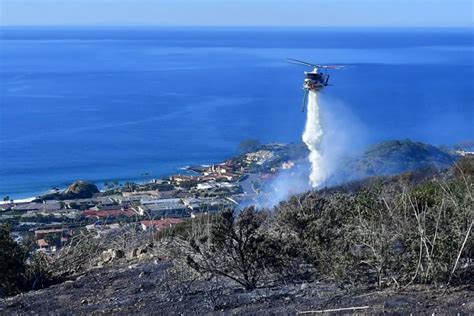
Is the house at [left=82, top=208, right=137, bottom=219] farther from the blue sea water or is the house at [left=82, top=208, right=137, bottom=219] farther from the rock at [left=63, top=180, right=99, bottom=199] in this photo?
the blue sea water

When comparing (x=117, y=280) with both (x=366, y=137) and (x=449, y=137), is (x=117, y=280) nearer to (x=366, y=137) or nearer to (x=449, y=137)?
(x=366, y=137)

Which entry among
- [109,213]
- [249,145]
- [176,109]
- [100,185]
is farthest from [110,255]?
[176,109]

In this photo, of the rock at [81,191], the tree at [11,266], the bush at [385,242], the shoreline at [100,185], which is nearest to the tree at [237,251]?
the bush at [385,242]

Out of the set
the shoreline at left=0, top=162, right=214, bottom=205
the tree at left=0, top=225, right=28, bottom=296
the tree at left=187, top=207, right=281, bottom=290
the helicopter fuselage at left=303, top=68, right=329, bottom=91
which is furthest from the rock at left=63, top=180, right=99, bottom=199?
the tree at left=187, top=207, right=281, bottom=290

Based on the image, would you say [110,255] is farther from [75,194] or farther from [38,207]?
[75,194]

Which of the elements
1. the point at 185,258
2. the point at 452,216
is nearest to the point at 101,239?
the point at 185,258
